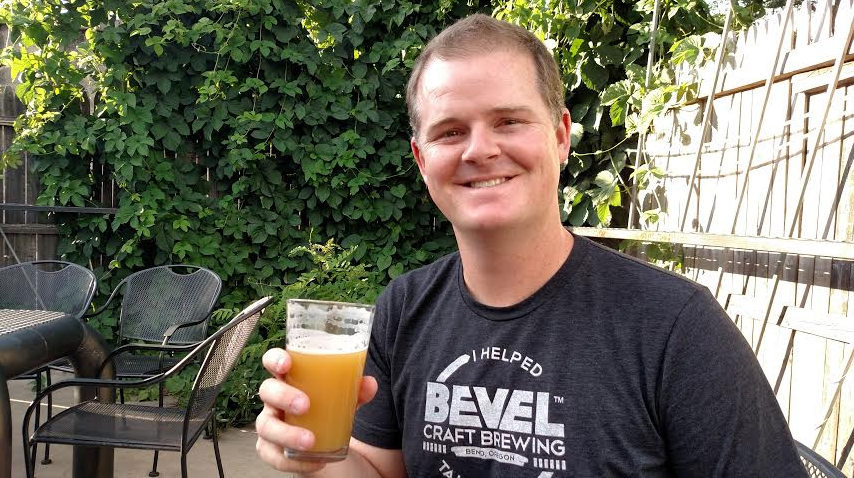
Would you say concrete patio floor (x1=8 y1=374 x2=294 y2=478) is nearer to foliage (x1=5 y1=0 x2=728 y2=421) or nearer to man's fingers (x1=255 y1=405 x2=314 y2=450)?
foliage (x1=5 y1=0 x2=728 y2=421)

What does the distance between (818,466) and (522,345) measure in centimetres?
46

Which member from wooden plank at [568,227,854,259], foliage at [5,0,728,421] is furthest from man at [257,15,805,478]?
foliage at [5,0,728,421]

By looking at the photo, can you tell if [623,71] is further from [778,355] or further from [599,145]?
[778,355]

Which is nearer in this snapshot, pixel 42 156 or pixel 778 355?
pixel 778 355

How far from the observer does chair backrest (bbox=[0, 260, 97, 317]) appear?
12.1 ft

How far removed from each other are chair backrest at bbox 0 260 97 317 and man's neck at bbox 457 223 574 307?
3144mm

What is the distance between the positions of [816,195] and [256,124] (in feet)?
11.4

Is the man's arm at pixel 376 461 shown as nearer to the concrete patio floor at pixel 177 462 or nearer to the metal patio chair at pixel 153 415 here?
the metal patio chair at pixel 153 415

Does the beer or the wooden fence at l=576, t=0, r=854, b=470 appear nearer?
the beer

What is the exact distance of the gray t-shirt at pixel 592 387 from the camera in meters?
0.92

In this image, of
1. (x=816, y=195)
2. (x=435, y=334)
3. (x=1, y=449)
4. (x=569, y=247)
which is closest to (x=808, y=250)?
(x=816, y=195)

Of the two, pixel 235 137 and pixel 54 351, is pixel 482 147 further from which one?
pixel 235 137

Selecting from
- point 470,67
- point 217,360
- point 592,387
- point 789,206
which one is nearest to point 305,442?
point 592,387

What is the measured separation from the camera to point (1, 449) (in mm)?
1996
